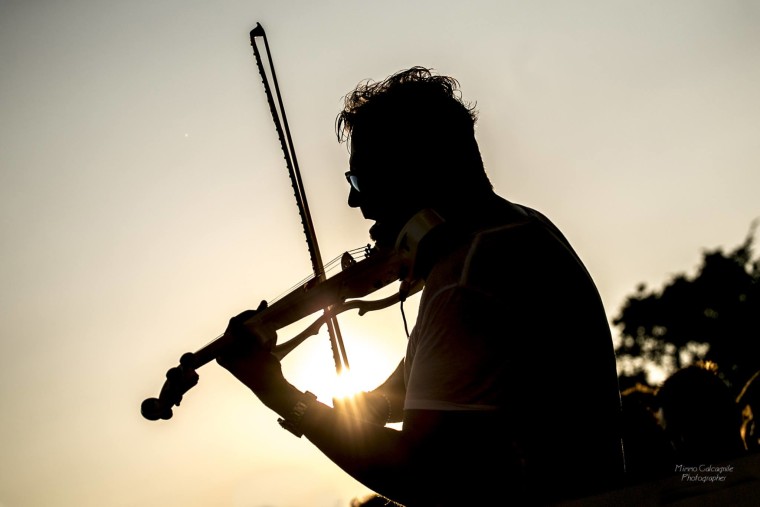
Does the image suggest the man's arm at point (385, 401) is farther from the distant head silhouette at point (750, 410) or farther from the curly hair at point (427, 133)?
the distant head silhouette at point (750, 410)

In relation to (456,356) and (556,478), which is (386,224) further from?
(556,478)

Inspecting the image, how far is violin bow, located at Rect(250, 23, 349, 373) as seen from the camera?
3.46 m

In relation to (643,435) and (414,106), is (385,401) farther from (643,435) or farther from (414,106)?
(643,435)

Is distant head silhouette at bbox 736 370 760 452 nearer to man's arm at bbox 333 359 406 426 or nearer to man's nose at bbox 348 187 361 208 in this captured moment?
man's arm at bbox 333 359 406 426

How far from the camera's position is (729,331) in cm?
3906

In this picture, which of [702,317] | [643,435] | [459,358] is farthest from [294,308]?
[702,317]

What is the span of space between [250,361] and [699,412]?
398cm

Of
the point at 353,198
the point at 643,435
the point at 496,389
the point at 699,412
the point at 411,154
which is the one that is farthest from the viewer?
the point at 643,435

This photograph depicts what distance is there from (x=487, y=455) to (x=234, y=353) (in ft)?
4.12

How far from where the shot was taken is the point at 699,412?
4.96 meters

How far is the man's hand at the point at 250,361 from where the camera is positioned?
7.45ft

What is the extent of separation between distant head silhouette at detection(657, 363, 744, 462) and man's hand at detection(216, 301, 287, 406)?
372 cm

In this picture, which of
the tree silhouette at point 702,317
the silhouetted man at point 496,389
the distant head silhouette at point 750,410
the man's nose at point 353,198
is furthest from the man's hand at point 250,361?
the tree silhouette at point 702,317

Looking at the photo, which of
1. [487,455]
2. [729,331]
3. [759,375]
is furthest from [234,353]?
[729,331]
